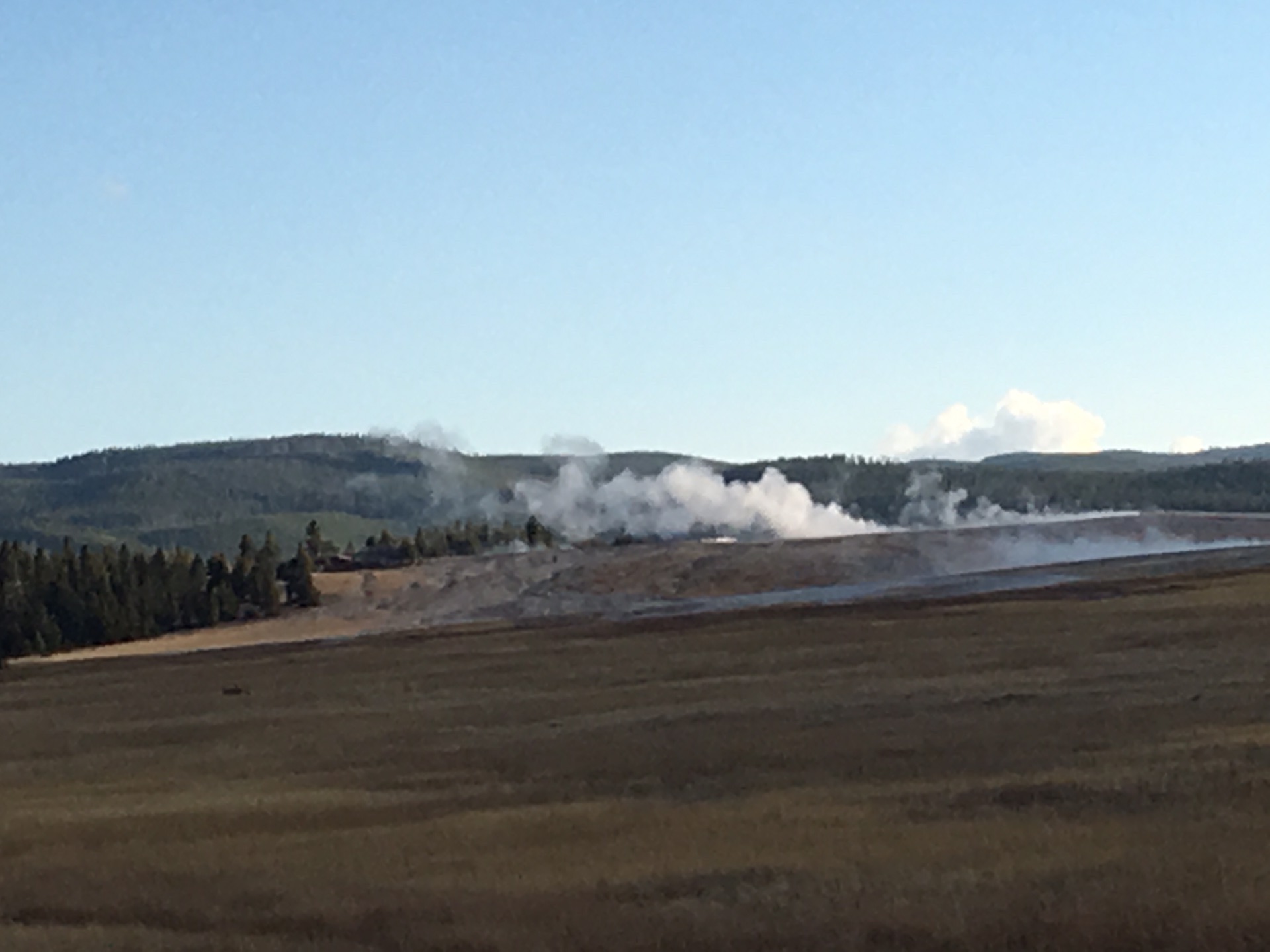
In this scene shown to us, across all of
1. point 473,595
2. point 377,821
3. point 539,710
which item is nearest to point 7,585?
point 473,595

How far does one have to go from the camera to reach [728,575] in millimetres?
97688

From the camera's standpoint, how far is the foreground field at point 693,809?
16453 mm

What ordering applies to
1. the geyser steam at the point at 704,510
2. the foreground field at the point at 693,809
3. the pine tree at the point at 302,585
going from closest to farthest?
the foreground field at the point at 693,809, the pine tree at the point at 302,585, the geyser steam at the point at 704,510

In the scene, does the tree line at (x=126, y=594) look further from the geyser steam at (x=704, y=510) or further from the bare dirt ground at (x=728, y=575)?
the geyser steam at (x=704, y=510)

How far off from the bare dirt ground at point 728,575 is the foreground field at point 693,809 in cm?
3640

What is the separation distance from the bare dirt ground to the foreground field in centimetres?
3640

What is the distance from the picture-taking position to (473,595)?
95.8 meters

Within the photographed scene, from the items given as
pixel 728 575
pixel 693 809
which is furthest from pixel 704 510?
pixel 693 809

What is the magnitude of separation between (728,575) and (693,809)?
247ft

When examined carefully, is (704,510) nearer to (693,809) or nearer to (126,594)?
(126,594)

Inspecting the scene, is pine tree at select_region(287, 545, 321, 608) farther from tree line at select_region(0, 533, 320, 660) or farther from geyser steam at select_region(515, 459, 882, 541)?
geyser steam at select_region(515, 459, 882, 541)

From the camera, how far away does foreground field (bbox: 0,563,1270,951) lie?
16.5 m

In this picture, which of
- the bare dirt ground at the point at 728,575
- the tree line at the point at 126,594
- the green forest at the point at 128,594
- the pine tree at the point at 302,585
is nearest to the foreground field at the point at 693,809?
the bare dirt ground at the point at 728,575

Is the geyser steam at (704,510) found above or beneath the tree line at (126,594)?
above
